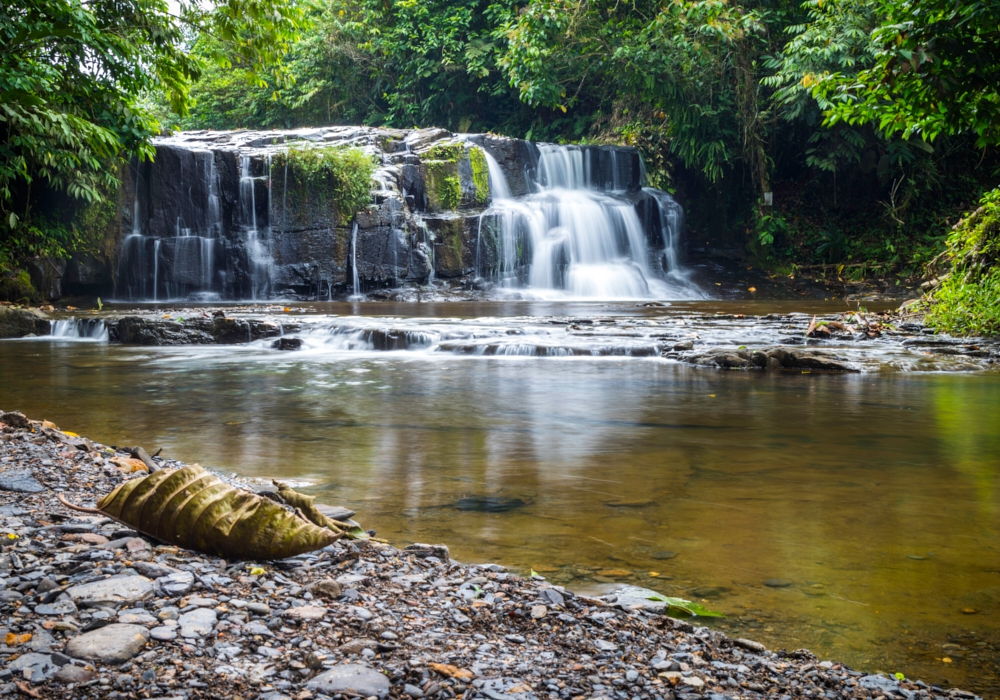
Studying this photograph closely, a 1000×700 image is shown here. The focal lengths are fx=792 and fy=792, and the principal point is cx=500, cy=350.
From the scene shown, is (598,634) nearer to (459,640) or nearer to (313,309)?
(459,640)

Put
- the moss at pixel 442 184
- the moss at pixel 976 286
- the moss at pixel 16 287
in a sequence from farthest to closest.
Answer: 1. the moss at pixel 442 184
2. the moss at pixel 16 287
3. the moss at pixel 976 286

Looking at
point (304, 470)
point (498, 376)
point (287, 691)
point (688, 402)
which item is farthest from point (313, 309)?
point (287, 691)

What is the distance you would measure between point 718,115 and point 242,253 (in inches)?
503

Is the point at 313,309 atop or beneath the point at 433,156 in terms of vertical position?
beneath

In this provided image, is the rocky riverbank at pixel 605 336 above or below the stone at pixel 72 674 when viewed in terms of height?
above

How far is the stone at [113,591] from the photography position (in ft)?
6.14

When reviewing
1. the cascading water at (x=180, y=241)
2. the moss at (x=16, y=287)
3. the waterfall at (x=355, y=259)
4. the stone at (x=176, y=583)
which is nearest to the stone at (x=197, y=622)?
the stone at (x=176, y=583)

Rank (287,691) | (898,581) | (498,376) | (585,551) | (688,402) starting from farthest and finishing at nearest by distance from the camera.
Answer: (498,376)
(688,402)
(585,551)
(898,581)
(287,691)

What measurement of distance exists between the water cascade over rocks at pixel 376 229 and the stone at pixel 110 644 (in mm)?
17114

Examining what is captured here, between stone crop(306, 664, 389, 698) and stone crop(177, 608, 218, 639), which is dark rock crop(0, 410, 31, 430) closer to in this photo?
stone crop(177, 608, 218, 639)

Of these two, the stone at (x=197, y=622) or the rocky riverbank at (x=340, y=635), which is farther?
the stone at (x=197, y=622)

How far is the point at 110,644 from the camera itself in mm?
1676

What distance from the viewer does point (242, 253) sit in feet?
60.7

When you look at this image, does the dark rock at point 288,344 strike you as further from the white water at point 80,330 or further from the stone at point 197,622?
the stone at point 197,622
